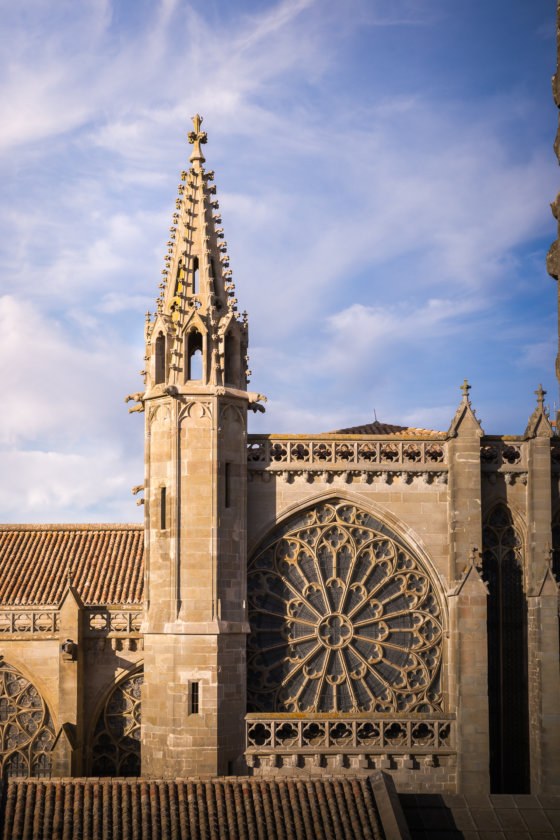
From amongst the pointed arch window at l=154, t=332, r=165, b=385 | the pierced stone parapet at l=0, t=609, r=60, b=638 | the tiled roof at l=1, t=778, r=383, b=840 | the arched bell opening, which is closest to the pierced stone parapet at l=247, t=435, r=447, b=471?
the arched bell opening

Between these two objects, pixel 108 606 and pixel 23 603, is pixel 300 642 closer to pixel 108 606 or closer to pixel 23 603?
pixel 108 606

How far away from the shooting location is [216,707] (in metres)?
22.8

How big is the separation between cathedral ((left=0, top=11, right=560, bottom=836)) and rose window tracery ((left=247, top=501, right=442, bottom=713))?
49mm

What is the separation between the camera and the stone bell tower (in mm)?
22891

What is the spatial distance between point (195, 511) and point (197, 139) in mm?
9739

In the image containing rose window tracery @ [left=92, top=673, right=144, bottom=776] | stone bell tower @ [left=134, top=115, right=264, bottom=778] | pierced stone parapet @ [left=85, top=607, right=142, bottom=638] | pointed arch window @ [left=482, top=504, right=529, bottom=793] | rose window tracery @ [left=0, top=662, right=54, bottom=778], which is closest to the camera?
stone bell tower @ [left=134, top=115, right=264, bottom=778]

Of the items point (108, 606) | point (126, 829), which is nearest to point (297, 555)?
point (108, 606)

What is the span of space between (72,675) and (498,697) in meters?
10.7

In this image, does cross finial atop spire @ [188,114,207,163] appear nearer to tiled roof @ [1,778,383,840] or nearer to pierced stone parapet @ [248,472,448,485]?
pierced stone parapet @ [248,472,448,485]

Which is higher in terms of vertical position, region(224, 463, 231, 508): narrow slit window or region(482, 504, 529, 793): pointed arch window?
region(224, 463, 231, 508): narrow slit window

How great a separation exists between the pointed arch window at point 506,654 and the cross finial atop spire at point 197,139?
464 inches

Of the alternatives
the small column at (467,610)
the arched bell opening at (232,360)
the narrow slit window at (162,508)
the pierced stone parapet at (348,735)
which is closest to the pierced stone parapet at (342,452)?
the small column at (467,610)

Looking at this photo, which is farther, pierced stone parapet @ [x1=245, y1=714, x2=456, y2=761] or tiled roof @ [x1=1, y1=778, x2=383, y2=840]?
pierced stone parapet @ [x1=245, y1=714, x2=456, y2=761]

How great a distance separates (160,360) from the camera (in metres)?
24.7
